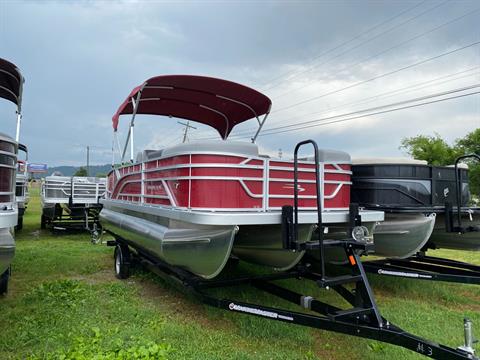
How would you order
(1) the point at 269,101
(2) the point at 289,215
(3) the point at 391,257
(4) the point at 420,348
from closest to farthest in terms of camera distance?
(4) the point at 420,348, (2) the point at 289,215, (3) the point at 391,257, (1) the point at 269,101

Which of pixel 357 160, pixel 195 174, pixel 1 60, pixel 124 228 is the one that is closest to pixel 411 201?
pixel 357 160

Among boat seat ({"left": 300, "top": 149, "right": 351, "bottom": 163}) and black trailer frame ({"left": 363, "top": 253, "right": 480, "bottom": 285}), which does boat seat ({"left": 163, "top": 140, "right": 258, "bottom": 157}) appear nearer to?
boat seat ({"left": 300, "top": 149, "right": 351, "bottom": 163})

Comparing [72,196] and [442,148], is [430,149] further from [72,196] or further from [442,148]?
[72,196]

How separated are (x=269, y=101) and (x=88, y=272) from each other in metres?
3.87

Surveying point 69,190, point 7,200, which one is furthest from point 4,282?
point 69,190

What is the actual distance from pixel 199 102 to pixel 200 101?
0.10ft

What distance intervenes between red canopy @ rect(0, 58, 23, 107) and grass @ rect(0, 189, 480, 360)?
2.27 metres

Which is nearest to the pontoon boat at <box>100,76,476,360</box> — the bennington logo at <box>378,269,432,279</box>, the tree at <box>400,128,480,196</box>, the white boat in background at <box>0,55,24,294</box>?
the bennington logo at <box>378,269,432,279</box>

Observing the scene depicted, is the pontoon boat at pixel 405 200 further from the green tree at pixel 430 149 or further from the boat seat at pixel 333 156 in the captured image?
the green tree at pixel 430 149

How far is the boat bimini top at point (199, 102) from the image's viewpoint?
5.34 meters

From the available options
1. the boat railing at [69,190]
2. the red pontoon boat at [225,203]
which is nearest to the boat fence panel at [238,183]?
the red pontoon boat at [225,203]

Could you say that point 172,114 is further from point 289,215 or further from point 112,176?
point 289,215

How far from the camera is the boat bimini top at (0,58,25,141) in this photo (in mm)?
3986

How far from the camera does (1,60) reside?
3.87 meters
